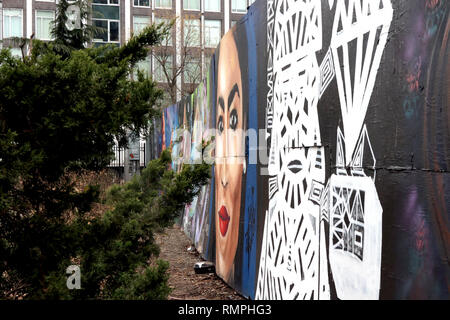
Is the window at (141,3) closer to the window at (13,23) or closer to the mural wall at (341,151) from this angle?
the window at (13,23)

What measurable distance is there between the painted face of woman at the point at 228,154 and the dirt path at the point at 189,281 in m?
0.19

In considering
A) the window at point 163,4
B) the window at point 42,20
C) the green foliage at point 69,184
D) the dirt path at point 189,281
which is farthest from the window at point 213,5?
the green foliage at point 69,184

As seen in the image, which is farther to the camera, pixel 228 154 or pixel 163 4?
pixel 163 4

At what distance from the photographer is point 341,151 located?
2916mm

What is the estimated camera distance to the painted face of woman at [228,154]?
5344 mm

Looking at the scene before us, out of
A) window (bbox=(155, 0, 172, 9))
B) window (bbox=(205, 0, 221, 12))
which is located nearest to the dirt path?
window (bbox=(155, 0, 172, 9))

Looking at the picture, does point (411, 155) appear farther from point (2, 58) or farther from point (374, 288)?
point (2, 58)

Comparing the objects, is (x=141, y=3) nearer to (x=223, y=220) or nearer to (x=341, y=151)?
(x=223, y=220)

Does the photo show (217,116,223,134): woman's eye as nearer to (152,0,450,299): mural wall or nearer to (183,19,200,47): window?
(152,0,450,299): mural wall

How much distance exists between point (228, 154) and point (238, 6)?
35.6m

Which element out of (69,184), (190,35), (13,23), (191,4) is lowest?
(69,184)

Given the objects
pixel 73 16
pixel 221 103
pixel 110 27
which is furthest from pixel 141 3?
pixel 221 103
